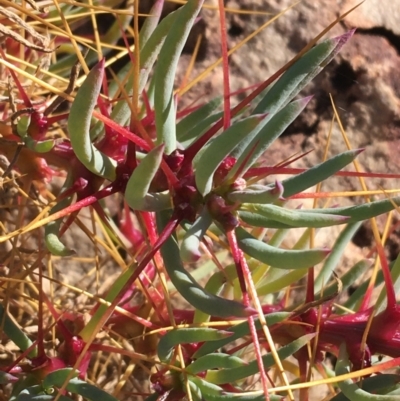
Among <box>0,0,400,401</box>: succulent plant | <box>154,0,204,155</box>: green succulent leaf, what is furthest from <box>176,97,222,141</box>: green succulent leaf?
<box>154,0,204,155</box>: green succulent leaf

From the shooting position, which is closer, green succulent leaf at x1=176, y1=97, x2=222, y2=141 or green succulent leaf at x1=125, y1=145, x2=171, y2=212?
green succulent leaf at x1=125, y1=145, x2=171, y2=212

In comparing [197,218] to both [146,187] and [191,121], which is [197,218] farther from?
[191,121]

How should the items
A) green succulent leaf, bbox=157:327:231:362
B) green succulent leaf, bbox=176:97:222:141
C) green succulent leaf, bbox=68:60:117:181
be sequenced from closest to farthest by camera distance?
green succulent leaf, bbox=68:60:117:181 → green succulent leaf, bbox=157:327:231:362 → green succulent leaf, bbox=176:97:222:141

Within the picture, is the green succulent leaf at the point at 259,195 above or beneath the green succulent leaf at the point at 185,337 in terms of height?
above

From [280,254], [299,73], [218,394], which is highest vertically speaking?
[299,73]

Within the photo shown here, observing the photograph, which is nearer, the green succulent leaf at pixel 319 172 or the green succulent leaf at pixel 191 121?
the green succulent leaf at pixel 319 172

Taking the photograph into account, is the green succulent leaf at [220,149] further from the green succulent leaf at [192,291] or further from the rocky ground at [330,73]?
the rocky ground at [330,73]

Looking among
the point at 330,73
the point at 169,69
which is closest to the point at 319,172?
the point at 169,69

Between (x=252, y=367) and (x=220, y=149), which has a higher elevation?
(x=220, y=149)

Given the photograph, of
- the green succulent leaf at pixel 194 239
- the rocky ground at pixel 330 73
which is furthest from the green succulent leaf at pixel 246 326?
the rocky ground at pixel 330 73

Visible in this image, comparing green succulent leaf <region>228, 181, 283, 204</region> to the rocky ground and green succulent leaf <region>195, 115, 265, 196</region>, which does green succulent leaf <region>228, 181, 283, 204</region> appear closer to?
green succulent leaf <region>195, 115, 265, 196</region>

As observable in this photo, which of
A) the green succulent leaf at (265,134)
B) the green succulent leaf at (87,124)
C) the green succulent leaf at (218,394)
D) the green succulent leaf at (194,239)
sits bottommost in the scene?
the green succulent leaf at (218,394)

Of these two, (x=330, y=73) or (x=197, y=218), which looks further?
(x=330, y=73)
